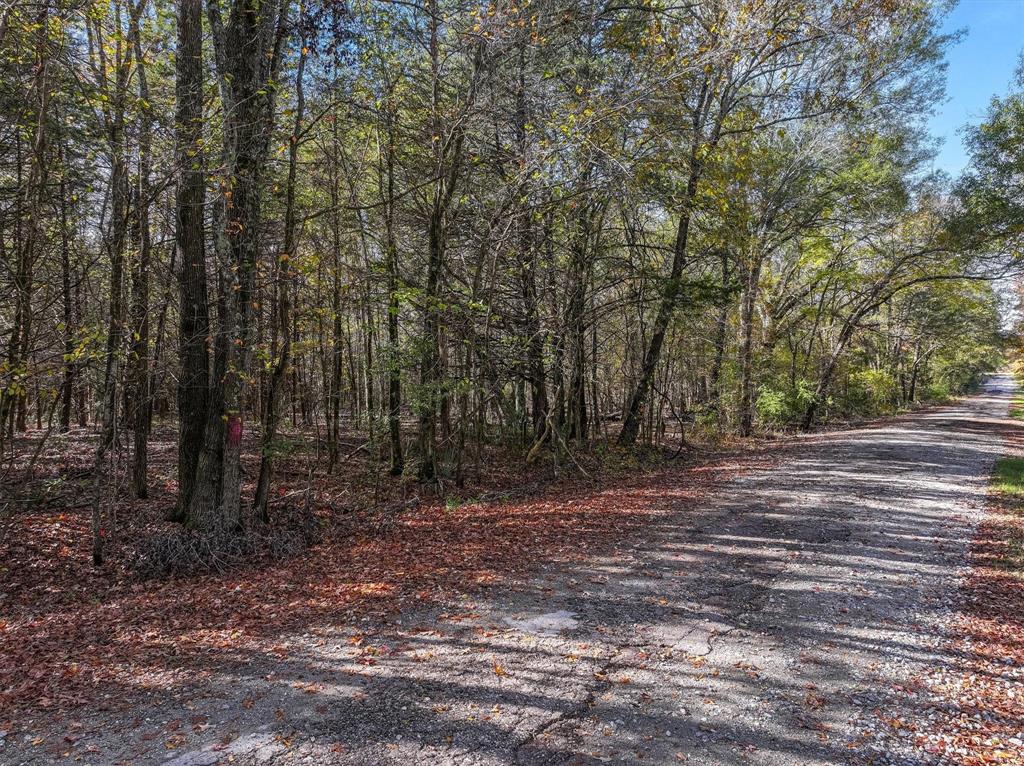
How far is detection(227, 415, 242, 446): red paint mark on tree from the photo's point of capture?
23.3ft

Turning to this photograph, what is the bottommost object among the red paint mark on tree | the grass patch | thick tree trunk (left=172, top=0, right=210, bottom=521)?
the grass patch

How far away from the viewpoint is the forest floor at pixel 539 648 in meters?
3.19

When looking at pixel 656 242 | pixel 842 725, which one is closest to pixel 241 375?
pixel 842 725

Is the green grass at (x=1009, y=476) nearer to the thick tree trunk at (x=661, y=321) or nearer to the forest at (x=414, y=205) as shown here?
the forest at (x=414, y=205)

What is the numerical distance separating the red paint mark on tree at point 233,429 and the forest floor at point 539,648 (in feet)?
5.25

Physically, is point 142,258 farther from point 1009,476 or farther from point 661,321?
point 1009,476

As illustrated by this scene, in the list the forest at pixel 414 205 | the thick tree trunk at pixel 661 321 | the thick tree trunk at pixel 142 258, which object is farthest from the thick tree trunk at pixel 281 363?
the thick tree trunk at pixel 661 321

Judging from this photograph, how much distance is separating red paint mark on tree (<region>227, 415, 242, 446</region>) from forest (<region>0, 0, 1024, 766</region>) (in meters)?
0.03

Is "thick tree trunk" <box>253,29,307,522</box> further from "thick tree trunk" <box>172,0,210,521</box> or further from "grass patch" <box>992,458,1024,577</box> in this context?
"grass patch" <box>992,458,1024,577</box>

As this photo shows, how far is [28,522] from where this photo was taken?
7.53m

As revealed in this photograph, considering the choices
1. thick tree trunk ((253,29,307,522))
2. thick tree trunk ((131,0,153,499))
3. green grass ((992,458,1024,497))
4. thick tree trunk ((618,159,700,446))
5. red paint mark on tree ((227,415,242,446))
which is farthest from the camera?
thick tree trunk ((618,159,700,446))

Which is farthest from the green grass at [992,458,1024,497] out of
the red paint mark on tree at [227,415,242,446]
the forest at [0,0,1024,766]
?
the red paint mark on tree at [227,415,242,446]

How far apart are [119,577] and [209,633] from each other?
2.38m

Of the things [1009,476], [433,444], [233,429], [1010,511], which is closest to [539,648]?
[233,429]
